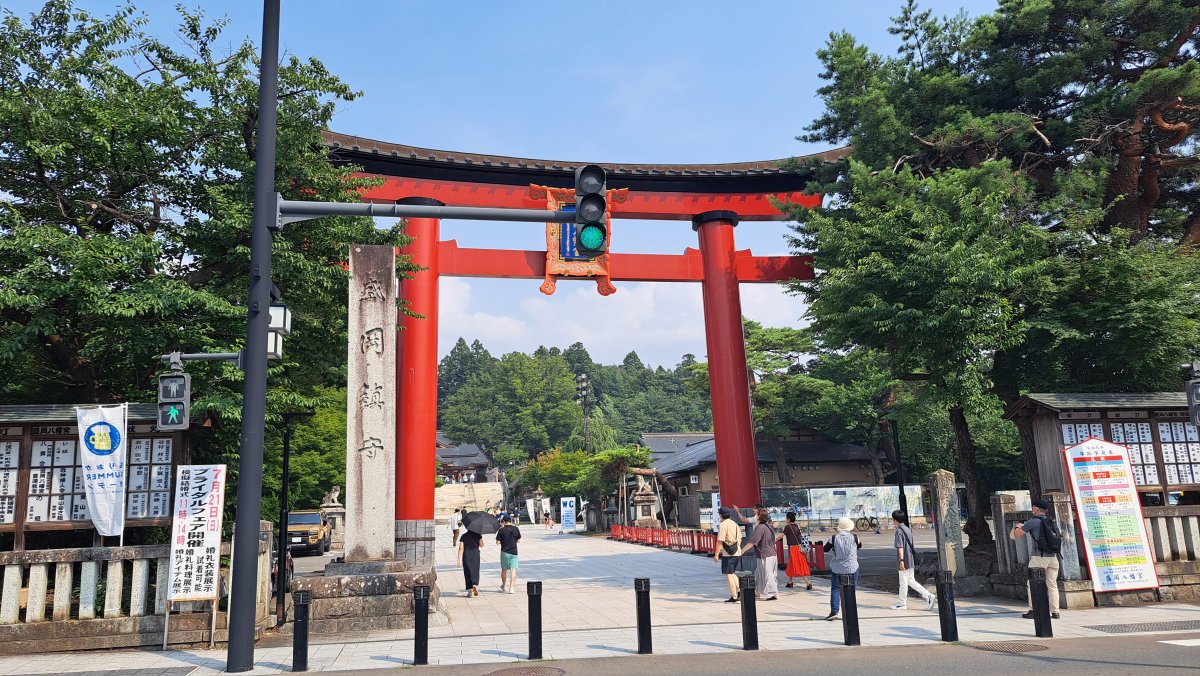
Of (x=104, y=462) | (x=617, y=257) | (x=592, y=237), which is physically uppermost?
(x=617, y=257)

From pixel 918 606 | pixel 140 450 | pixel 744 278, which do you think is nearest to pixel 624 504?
pixel 744 278

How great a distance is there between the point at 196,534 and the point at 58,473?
7.29 feet

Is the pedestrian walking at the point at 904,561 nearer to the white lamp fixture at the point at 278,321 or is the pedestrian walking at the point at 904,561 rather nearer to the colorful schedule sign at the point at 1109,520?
the colorful schedule sign at the point at 1109,520

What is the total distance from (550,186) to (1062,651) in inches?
584

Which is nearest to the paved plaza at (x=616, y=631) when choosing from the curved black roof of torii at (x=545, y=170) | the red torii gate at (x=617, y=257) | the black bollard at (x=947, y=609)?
the black bollard at (x=947, y=609)

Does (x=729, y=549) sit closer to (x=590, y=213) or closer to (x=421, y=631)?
(x=421, y=631)

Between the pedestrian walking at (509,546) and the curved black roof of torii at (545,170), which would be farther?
the curved black roof of torii at (545,170)

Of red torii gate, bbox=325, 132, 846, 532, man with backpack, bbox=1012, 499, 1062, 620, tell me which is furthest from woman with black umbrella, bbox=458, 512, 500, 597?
man with backpack, bbox=1012, 499, 1062, 620

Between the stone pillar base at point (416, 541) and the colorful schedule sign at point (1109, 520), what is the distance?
11.9 metres

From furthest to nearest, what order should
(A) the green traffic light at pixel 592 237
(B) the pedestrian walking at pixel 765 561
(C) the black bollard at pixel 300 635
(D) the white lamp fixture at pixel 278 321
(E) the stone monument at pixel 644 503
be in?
(E) the stone monument at pixel 644 503
(B) the pedestrian walking at pixel 765 561
(D) the white lamp fixture at pixel 278 321
(C) the black bollard at pixel 300 635
(A) the green traffic light at pixel 592 237

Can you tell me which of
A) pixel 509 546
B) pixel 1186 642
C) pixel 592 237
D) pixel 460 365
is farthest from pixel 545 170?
pixel 460 365

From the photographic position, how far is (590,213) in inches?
296

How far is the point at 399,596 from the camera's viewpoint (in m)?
10.8

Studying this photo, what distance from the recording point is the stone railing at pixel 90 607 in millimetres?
9633
